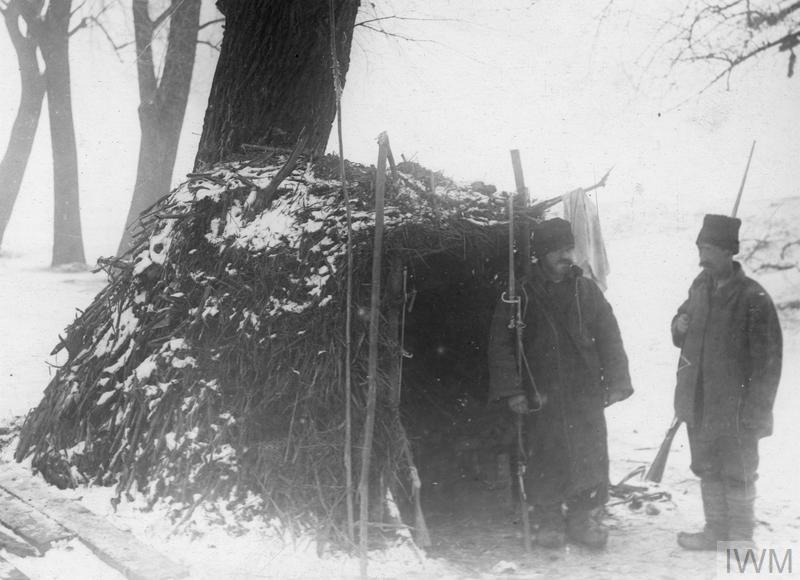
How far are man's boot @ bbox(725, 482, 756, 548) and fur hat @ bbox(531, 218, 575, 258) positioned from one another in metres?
1.58

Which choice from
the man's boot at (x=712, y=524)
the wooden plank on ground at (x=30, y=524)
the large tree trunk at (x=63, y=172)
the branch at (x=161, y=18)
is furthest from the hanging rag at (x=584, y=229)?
the large tree trunk at (x=63, y=172)

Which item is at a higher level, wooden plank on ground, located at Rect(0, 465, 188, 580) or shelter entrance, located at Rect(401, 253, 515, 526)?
shelter entrance, located at Rect(401, 253, 515, 526)

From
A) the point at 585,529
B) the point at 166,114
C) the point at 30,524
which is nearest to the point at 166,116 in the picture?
the point at 166,114

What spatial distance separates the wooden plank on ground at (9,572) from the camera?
121 inches

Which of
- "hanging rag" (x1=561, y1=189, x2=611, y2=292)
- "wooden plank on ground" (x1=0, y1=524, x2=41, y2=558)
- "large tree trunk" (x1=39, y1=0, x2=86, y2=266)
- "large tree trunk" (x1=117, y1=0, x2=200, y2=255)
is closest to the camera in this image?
"wooden plank on ground" (x1=0, y1=524, x2=41, y2=558)

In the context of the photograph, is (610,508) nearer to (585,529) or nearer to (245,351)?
(585,529)

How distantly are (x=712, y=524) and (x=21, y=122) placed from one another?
14100 millimetres

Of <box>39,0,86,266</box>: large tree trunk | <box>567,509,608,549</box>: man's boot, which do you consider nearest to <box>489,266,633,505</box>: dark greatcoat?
<box>567,509,608,549</box>: man's boot

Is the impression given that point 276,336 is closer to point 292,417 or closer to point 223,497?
point 292,417

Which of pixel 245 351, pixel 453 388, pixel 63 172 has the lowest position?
pixel 453 388

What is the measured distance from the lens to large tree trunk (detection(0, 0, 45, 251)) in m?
13.6

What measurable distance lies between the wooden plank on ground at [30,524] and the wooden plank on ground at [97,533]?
0.13 ft

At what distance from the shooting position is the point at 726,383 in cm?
380

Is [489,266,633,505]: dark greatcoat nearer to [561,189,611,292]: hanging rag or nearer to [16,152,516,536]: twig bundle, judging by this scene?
[16,152,516,536]: twig bundle
